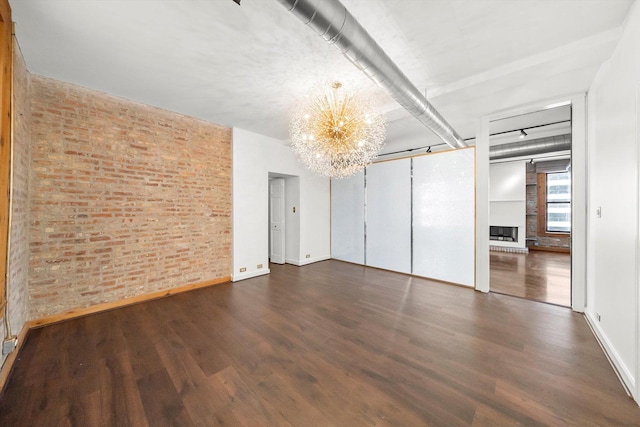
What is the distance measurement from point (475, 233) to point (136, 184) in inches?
220

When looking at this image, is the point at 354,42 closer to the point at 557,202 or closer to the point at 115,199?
the point at 115,199

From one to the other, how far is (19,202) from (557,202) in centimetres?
1208

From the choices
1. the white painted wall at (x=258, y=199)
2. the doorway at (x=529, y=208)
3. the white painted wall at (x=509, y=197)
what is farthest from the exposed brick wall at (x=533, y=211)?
the white painted wall at (x=258, y=199)

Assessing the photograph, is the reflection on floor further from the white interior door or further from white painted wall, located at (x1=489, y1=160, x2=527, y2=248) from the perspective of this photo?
the white interior door

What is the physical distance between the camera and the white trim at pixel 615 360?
179cm

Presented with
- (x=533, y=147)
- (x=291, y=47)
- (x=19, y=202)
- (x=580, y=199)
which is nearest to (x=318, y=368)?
(x=291, y=47)

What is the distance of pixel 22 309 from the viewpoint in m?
2.55

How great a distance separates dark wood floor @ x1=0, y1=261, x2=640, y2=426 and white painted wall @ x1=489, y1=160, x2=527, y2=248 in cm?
536

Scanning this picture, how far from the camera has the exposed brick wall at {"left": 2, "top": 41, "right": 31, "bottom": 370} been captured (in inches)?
88.4

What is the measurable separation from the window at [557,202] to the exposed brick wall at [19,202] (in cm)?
1179

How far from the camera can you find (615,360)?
206 cm

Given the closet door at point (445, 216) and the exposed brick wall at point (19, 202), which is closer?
the exposed brick wall at point (19, 202)

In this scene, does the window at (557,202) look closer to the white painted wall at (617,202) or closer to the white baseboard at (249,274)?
the white painted wall at (617,202)

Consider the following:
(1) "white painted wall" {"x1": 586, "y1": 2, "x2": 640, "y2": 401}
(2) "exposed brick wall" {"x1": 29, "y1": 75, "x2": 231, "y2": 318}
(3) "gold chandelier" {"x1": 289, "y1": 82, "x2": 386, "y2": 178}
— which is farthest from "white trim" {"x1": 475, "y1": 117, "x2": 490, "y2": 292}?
(2) "exposed brick wall" {"x1": 29, "y1": 75, "x2": 231, "y2": 318}
